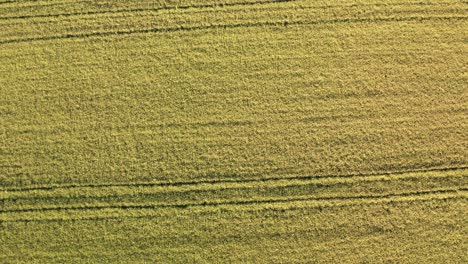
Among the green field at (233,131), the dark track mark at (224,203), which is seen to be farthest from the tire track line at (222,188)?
the dark track mark at (224,203)

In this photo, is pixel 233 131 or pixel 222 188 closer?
pixel 222 188

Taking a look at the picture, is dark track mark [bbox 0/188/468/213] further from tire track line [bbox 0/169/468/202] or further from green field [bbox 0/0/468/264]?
tire track line [bbox 0/169/468/202]

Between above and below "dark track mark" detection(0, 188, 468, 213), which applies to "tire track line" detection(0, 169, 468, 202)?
above

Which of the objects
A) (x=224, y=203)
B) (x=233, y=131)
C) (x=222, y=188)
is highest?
(x=233, y=131)

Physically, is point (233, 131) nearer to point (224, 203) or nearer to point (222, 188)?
point (222, 188)

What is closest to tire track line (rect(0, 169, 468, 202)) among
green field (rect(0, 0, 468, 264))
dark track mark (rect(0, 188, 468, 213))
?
green field (rect(0, 0, 468, 264))

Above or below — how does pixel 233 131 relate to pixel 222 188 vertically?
above

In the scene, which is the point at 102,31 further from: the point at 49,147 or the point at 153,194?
the point at 153,194

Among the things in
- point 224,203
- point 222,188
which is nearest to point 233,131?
point 222,188
